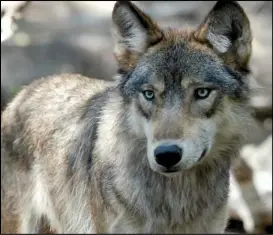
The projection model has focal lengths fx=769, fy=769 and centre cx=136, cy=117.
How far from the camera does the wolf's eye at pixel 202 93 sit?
15.8 ft

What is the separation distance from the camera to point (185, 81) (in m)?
4.82

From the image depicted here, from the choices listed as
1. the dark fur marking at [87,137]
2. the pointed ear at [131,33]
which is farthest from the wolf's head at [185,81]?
the dark fur marking at [87,137]

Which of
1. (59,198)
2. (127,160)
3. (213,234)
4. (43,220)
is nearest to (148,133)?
(127,160)

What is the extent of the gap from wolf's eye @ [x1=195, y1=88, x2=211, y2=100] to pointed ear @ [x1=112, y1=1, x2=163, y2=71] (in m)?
0.54

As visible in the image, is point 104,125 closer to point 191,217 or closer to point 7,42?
point 191,217

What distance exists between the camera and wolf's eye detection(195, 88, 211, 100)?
4.83 meters

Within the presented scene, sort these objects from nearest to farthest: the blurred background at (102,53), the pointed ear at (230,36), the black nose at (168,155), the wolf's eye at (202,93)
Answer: the black nose at (168,155) → the wolf's eye at (202,93) → the pointed ear at (230,36) → the blurred background at (102,53)

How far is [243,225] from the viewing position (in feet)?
29.1

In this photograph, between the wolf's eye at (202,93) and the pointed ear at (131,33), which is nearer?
the wolf's eye at (202,93)

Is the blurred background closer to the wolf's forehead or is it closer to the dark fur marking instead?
the dark fur marking

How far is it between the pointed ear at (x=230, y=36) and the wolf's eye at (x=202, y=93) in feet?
1.05

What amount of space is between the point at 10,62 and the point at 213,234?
588cm

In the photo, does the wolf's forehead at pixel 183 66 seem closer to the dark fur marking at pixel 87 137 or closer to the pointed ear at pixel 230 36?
the pointed ear at pixel 230 36

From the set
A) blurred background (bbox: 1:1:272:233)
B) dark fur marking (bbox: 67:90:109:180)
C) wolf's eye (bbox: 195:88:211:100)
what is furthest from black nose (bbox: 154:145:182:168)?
blurred background (bbox: 1:1:272:233)
